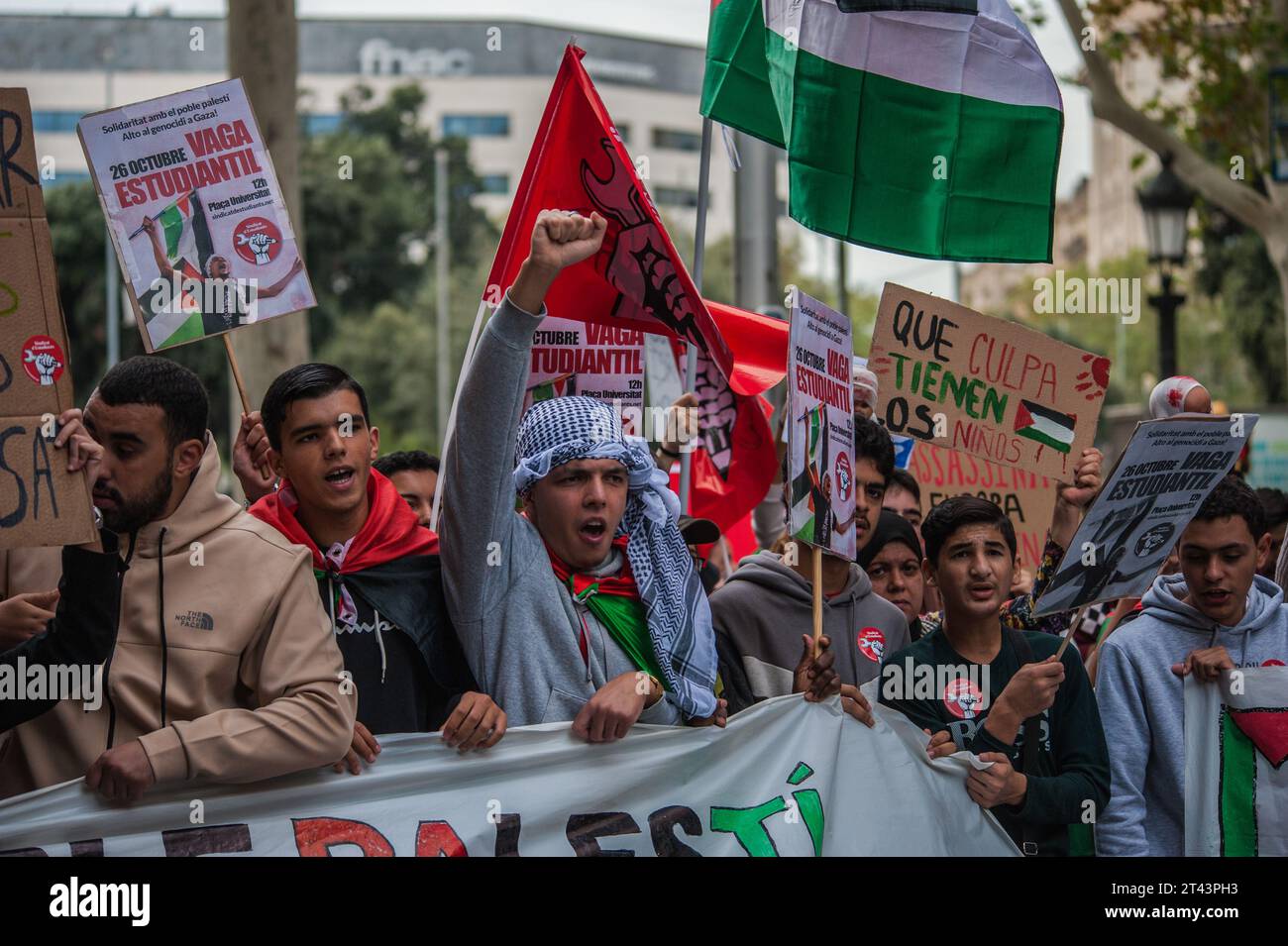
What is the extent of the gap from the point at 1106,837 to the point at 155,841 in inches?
93.1

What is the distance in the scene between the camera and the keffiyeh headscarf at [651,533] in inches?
158

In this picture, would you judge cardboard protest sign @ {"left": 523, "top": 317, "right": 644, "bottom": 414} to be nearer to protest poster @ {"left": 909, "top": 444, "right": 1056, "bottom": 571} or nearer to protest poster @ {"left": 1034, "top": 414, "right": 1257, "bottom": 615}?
protest poster @ {"left": 1034, "top": 414, "right": 1257, "bottom": 615}

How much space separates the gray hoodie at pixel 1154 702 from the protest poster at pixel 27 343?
2.67m

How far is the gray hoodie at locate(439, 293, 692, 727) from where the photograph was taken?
3764mm

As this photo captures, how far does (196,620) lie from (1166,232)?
10.0 meters

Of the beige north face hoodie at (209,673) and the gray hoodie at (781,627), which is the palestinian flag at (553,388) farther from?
the beige north face hoodie at (209,673)

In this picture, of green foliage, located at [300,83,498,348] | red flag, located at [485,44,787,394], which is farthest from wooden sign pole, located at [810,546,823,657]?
green foliage, located at [300,83,498,348]

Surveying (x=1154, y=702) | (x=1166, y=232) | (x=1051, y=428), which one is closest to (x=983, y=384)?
(x=1051, y=428)

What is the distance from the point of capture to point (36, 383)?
3.48 meters

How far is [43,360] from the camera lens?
11.5ft

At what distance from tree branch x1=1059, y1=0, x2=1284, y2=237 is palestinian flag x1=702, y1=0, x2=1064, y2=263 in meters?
8.22

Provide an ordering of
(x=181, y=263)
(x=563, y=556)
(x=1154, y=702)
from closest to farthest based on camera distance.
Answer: (x=563, y=556) < (x=1154, y=702) < (x=181, y=263)

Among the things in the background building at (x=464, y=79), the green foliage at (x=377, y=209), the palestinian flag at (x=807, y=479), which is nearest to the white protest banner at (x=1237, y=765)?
the palestinian flag at (x=807, y=479)

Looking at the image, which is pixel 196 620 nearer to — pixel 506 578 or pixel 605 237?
pixel 506 578
